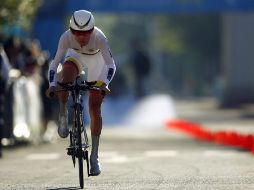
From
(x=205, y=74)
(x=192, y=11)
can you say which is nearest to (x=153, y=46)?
(x=205, y=74)

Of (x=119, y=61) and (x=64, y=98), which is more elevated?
(x=119, y=61)

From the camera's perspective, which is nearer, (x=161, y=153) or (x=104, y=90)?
(x=104, y=90)

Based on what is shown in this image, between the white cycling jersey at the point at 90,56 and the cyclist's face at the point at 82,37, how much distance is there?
0.07 metres

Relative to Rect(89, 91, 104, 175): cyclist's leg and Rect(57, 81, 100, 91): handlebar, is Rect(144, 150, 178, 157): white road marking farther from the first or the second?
Rect(57, 81, 100, 91): handlebar

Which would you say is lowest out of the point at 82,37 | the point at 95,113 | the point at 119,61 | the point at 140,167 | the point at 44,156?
the point at 140,167

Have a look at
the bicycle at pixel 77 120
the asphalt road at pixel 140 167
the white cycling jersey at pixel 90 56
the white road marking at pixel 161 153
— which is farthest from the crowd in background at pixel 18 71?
the bicycle at pixel 77 120

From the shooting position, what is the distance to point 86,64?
12.5 metres

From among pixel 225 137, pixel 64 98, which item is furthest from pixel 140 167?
pixel 225 137

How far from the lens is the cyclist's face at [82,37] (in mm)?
12130

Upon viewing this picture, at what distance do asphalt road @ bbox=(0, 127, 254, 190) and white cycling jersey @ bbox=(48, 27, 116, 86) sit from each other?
1.10 metres

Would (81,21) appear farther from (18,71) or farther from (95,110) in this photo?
(18,71)

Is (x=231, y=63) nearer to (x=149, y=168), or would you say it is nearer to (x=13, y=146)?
(x=13, y=146)

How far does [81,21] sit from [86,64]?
0.68m

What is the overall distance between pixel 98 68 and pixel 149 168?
194 cm
